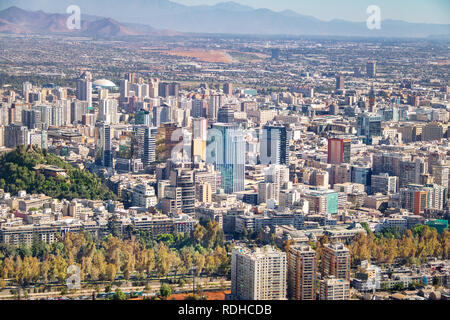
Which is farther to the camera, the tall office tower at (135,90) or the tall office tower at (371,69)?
the tall office tower at (135,90)

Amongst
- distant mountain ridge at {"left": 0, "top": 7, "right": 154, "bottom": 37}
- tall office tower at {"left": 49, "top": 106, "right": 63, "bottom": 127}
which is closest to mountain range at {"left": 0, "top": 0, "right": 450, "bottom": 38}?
distant mountain ridge at {"left": 0, "top": 7, "right": 154, "bottom": 37}

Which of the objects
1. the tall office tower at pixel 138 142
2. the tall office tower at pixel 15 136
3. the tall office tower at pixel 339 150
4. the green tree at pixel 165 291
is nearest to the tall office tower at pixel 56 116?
the tall office tower at pixel 15 136

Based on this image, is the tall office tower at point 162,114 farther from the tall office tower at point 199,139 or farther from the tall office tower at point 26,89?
the tall office tower at point 26,89

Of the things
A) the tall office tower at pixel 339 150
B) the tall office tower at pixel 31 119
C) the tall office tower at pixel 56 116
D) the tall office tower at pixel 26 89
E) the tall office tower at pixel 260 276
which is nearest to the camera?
the tall office tower at pixel 260 276

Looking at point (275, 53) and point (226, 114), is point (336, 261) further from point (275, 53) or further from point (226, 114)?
point (226, 114)

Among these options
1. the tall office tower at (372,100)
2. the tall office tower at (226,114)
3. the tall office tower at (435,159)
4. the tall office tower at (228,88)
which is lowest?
the tall office tower at (435,159)

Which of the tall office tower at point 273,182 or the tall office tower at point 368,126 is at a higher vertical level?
the tall office tower at point 368,126

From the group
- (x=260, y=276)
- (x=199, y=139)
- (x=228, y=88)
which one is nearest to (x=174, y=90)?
(x=228, y=88)

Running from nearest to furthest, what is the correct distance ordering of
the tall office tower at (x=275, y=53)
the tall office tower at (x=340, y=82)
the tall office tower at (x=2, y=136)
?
the tall office tower at (x=2, y=136) < the tall office tower at (x=275, y=53) < the tall office tower at (x=340, y=82)
